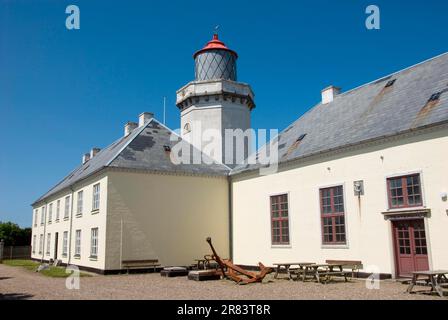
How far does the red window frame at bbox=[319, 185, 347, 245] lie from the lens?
17109 mm

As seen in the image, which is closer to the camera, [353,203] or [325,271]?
[325,271]

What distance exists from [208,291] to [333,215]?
6.84m

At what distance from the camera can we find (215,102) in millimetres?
28984

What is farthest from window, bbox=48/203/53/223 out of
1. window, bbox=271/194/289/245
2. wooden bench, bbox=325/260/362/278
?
wooden bench, bbox=325/260/362/278

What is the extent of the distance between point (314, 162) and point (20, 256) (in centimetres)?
3338

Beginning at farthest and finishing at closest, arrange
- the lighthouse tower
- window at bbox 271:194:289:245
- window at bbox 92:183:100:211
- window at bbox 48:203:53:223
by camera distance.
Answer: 1. window at bbox 48:203:53:223
2. the lighthouse tower
3. window at bbox 92:183:100:211
4. window at bbox 271:194:289:245

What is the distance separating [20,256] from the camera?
4094 cm

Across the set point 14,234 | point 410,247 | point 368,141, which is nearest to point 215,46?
point 368,141

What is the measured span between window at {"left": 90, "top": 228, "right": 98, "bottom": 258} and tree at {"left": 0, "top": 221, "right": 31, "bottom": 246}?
25790mm

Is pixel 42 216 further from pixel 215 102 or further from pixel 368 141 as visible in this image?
pixel 368 141

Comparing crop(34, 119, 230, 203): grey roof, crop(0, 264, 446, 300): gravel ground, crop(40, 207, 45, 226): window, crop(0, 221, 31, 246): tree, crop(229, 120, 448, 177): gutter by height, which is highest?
crop(34, 119, 230, 203): grey roof

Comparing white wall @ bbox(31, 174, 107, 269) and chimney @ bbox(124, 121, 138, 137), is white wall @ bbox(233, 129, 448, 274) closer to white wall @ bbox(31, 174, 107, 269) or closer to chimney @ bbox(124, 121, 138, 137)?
white wall @ bbox(31, 174, 107, 269)
